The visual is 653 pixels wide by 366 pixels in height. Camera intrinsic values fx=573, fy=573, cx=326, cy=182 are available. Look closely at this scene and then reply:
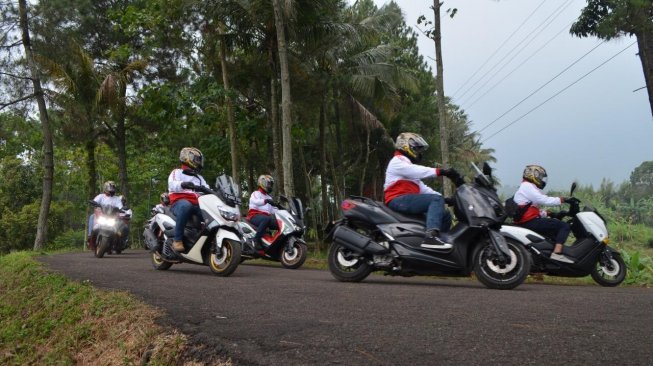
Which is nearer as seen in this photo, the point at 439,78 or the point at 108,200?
the point at 439,78

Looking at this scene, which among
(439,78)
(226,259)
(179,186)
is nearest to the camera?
(226,259)

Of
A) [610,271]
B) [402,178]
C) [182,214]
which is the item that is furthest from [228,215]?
[610,271]

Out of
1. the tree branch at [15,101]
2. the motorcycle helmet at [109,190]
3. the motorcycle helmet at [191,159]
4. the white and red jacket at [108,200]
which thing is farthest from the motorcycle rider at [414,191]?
the tree branch at [15,101]

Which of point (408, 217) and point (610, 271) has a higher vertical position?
point (408, 217)

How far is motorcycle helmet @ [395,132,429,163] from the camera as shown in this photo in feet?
22.5

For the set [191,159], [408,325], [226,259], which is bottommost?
[408,325]

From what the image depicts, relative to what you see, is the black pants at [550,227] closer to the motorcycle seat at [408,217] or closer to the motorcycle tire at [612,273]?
the motorcycle tire at [612,273]

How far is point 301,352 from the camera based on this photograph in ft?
10.2

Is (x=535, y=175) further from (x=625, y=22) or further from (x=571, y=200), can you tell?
(x=625, y=22)

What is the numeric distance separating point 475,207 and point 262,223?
5.31 m

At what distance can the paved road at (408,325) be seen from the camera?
3.03 metres

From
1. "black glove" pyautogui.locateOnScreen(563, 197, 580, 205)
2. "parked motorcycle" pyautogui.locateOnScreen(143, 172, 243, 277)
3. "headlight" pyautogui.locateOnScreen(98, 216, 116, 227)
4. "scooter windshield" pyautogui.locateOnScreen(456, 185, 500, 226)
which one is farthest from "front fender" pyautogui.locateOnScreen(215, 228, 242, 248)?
"headlight" pyautogui.locateOnScreen(98, 216, 116, 227)

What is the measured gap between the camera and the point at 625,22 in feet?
37.2

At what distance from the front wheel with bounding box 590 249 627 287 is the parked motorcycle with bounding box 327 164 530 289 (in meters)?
2.46
